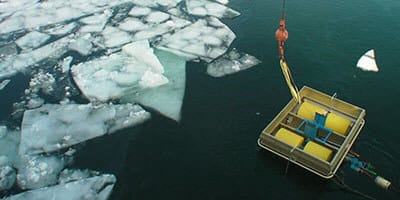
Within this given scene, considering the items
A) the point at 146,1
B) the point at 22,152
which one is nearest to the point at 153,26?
the point at 146,1

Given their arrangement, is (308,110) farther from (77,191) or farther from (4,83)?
(4,83)

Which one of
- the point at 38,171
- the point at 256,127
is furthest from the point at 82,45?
the point at 256,127

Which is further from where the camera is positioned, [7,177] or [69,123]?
[69,123]

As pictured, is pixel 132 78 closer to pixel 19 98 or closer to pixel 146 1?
pixel 19 98

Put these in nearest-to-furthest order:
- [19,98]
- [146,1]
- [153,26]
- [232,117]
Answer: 1. [232,117]
2. [19,98]
3. [153,26]
4. [146,1]

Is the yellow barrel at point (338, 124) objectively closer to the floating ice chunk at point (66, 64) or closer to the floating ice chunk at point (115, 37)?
the floating ice chunk at point (115, 37)

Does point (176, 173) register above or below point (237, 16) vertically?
below

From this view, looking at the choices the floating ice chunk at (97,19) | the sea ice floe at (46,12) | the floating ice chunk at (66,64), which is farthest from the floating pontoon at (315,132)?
the sea ice floe at (46,12)
